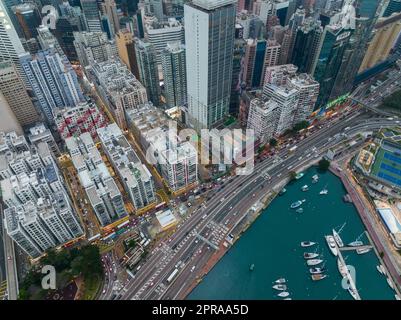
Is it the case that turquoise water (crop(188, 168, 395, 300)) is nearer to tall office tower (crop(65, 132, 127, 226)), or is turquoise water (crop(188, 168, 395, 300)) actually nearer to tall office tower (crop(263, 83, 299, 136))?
tall office tower (crop(263, 83, 299, 136))

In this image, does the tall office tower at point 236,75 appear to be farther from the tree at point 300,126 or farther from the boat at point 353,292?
the boat at point 353,292

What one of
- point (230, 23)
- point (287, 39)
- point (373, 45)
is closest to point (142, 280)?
point (230, 23)

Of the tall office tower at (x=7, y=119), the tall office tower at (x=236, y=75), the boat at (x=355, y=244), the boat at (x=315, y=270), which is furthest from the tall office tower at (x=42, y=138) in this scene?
the boat at (x=355, y=244)

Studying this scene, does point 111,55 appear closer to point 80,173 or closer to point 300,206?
point 80,173

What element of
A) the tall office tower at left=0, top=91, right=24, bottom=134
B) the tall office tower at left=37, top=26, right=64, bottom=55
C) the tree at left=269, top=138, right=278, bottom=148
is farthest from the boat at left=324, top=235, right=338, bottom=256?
the tall office tower at left=37, top=26, right=64, bottom=55

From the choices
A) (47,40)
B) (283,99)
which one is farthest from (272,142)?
(47,40)

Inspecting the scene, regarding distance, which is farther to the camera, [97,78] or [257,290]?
[97,78]
